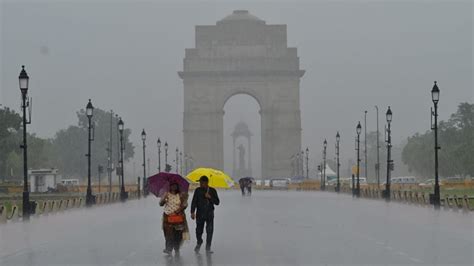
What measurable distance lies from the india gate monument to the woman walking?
4816 inches

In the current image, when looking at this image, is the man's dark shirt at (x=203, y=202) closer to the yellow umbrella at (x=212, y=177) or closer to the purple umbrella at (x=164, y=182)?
the yellow umbrella at (x=212, y=177)

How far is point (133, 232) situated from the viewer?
28.0 metres

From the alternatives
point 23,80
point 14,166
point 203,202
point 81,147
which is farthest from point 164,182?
point 81,147

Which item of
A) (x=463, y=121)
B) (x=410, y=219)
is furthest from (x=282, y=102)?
(x=410, y=219)

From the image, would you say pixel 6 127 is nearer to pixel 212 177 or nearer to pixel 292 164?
pixel 292 164

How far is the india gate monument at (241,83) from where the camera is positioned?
142m

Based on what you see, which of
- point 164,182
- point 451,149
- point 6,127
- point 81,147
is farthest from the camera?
point 81,147

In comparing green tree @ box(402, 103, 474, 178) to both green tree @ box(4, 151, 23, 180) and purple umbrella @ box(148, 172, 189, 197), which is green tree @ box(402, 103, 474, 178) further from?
purple umbrella @ box(148, 172, 189, 197)

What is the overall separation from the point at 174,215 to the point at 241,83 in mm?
124562

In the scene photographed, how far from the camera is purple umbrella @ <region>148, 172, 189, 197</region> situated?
776 inches

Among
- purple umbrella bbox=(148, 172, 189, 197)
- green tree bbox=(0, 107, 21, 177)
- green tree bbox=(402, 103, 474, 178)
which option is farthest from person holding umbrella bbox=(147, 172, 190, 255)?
green tree bbox=(402, 103, 474, 178)

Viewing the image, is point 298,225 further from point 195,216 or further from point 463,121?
point 463,121

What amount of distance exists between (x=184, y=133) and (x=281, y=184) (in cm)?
3381

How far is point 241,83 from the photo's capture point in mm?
143750
